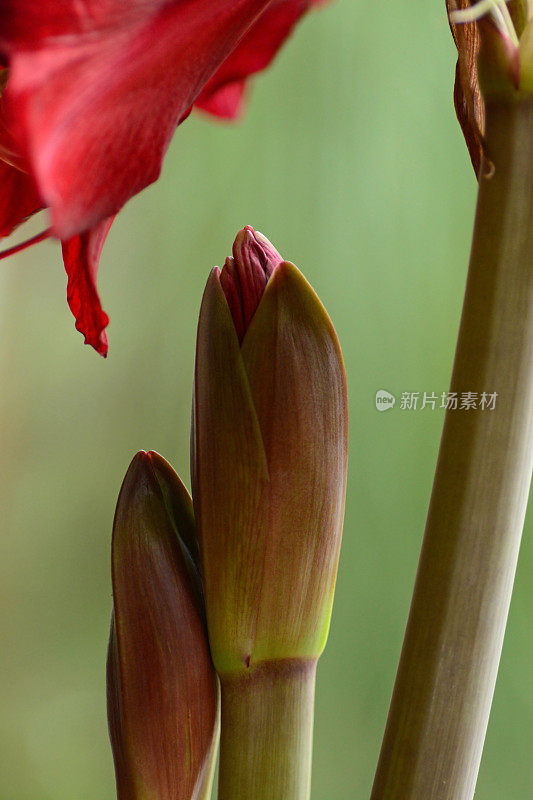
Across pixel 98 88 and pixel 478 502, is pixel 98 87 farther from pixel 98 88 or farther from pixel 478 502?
pixel 478 502

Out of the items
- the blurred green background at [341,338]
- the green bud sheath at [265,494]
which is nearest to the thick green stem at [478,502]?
the green bud sheath at [265,494]

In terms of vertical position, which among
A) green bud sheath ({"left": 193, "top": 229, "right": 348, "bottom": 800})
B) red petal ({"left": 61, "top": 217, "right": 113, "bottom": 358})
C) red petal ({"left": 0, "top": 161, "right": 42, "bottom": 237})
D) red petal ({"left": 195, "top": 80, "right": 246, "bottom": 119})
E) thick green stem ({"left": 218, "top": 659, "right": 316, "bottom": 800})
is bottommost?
thick green stem ({"left": 218, "top": 659, "right": 316, "bottom": 800})

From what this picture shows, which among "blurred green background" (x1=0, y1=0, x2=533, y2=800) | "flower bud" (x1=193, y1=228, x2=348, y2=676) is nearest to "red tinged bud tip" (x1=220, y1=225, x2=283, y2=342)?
"flower bud" (x1=193, y1=228, x2=348, y2=676)

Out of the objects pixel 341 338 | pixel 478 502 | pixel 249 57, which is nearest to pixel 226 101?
pixel 249 57

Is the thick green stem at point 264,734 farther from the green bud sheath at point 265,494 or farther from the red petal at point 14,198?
the red petal at point 14,198

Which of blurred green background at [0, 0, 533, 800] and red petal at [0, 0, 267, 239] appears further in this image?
blurred green background at [0, 0, 533, 800]

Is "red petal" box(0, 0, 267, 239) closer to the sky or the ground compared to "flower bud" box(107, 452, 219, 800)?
closer to the sky

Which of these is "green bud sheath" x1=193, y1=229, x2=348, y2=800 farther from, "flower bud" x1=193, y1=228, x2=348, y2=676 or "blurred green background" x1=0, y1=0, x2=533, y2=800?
"blurred green background" x1=0, y1=0, x2=533, y2=800

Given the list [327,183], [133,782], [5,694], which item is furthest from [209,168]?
[133,782]
